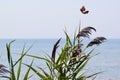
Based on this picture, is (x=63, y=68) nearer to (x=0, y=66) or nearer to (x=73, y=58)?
(x=73, y=58)

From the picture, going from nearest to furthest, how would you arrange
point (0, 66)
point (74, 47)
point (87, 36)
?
point (0, 66)
point (87, 36)
point (74, 47)

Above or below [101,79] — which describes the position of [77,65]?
below

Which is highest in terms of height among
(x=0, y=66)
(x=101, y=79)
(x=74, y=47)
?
(x=101, y=79)

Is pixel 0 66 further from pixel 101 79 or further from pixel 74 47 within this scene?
pixel 101 79

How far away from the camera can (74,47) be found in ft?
8.71

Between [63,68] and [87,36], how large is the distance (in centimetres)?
34

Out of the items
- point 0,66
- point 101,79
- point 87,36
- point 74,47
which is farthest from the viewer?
point 101,79

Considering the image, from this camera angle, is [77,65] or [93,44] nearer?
[93,44]

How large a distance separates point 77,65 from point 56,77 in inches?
6.7

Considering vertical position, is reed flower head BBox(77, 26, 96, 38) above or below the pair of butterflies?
below

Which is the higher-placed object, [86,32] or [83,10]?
[83,10]

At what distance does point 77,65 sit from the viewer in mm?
2674

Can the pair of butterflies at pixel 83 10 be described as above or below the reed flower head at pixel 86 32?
above

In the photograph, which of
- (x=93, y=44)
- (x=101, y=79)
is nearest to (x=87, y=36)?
(x=93, y=44)
